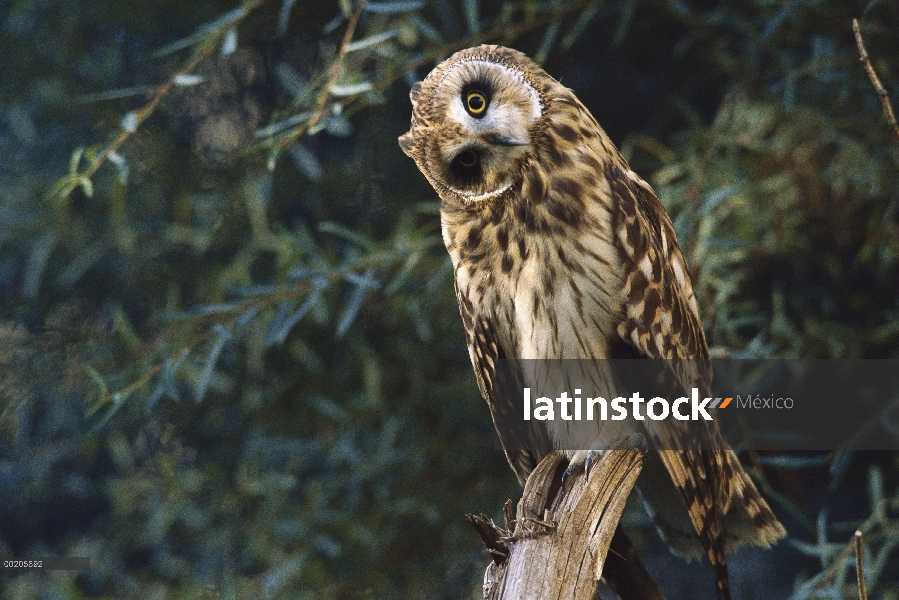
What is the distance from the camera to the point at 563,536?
2.78 feet

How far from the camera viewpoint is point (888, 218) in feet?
4.66

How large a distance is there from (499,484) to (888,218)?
0.80 m

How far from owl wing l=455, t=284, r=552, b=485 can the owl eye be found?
0.82 feet

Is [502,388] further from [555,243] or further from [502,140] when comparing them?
[502,140]

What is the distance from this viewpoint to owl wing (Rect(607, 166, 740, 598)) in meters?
0.99

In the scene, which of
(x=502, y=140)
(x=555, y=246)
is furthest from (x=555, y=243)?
(x=502, y=140)

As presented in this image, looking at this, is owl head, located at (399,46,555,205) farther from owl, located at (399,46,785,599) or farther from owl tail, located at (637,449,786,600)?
owl tail, located at (637,449,786,600)

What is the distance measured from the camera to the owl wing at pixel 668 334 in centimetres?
99

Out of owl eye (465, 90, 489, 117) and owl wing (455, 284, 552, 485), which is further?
owl wing (455, 284, 552, 485)

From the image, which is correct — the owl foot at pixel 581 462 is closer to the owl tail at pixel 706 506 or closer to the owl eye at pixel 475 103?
the owl tail at pixel 706 506

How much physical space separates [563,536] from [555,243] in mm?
311

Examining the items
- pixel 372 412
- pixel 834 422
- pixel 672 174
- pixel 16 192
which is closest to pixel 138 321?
pixel 16 192

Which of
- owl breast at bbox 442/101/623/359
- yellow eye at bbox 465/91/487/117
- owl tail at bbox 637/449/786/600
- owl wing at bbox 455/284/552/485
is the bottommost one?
owl tail at bbox 637/449/786/600

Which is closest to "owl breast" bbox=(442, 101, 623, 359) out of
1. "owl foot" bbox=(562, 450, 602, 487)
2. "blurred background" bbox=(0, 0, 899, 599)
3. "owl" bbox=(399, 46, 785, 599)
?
"owl" bbox=(399, 46, 785, 599)
